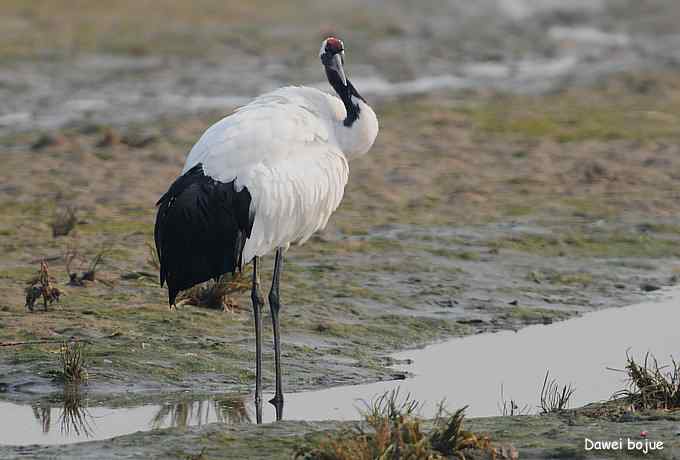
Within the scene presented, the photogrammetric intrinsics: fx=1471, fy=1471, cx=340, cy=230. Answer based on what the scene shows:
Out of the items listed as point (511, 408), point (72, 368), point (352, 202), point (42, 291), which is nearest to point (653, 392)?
point (511, 408)

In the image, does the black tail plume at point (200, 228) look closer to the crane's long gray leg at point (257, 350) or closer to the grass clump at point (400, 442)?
the crane's long gray leg at point (257, 350)

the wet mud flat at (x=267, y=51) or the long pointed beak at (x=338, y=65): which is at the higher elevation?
the wet mud flat at (x=267, y=51)

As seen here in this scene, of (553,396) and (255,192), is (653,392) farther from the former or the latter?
(255,192)

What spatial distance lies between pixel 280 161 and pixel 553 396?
6.41ft

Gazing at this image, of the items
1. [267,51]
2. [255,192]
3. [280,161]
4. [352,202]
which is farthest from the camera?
[267,51]

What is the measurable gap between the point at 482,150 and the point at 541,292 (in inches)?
195

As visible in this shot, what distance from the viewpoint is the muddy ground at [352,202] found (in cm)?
862

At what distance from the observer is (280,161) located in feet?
26.6

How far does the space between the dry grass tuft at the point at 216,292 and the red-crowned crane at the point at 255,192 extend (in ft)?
3.75

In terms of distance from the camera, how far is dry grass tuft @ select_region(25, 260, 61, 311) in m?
9.43

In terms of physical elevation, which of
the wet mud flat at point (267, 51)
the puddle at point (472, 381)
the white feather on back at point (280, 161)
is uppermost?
the wet mud flat at point (267, 51)

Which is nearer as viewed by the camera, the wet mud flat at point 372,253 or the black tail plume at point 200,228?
the black tail plume at point 200,228

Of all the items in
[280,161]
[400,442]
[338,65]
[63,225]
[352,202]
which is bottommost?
[400,442]

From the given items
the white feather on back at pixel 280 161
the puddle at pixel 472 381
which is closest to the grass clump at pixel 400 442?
the puddle at pixel 472 381
